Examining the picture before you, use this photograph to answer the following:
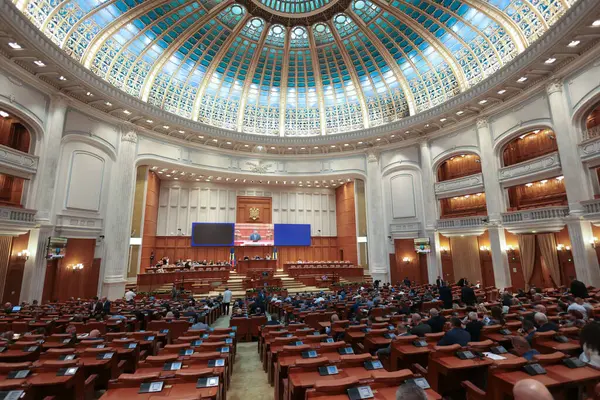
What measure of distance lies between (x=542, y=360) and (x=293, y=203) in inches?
864

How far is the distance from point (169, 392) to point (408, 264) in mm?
17628

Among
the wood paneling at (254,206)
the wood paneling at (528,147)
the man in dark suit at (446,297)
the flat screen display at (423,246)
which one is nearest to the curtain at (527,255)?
the wood paneling at (528,147)

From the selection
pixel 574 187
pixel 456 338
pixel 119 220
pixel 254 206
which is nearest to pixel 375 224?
pixel 254 206

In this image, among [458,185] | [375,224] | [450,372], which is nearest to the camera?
[450,372]

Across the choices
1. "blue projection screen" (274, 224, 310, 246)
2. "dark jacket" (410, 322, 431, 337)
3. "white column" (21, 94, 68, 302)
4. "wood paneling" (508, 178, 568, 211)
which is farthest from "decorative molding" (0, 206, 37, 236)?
Result: "wood paneling" (508, 178, 568, 211)

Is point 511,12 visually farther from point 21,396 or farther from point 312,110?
point 21,396

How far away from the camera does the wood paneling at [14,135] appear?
12.3m

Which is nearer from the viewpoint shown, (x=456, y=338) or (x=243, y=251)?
(x=456, y=338)

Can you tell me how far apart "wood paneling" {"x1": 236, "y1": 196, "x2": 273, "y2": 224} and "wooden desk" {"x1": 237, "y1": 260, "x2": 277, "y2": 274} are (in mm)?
4341

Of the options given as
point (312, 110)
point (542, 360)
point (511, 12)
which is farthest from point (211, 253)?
point (511, 12)

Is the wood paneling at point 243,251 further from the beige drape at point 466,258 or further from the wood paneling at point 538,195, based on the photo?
the wood paneling at point 538,195

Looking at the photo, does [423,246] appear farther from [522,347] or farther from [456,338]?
[522,347]

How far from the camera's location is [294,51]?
20.2 metres

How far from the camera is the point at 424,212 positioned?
60.0 ft
